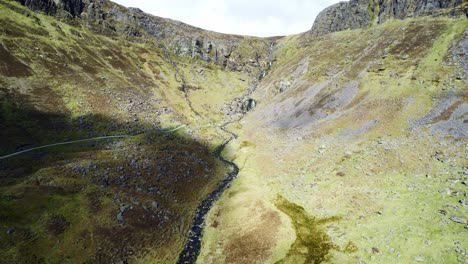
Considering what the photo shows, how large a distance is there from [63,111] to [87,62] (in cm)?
4033

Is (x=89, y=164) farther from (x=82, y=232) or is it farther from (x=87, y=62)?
(x=87, y=62)

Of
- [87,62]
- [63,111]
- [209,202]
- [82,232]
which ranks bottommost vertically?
[209,202]

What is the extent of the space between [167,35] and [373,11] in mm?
115823

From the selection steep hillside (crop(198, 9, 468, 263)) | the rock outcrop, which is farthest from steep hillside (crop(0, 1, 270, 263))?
steep hillside (crop(198, 9, 468, 263))

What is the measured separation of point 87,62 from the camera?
368 ft

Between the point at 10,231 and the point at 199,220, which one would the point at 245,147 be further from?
the point at 10,231

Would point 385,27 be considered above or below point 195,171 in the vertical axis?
above

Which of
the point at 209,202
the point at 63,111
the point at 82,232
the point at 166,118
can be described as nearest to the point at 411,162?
the point at 209,202

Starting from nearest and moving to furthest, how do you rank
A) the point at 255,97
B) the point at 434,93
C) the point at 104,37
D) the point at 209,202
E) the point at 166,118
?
the point at 209,202, the point at 434,93, the point at 166,118, the point at 255,97, the point at 104,37

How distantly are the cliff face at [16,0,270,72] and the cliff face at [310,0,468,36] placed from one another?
146ft

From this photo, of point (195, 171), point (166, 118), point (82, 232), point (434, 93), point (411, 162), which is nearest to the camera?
point (82, 232)

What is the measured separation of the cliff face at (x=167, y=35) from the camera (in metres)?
146

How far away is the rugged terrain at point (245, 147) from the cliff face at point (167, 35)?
4.77 m

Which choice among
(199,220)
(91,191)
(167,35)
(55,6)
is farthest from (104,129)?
(167,35)
